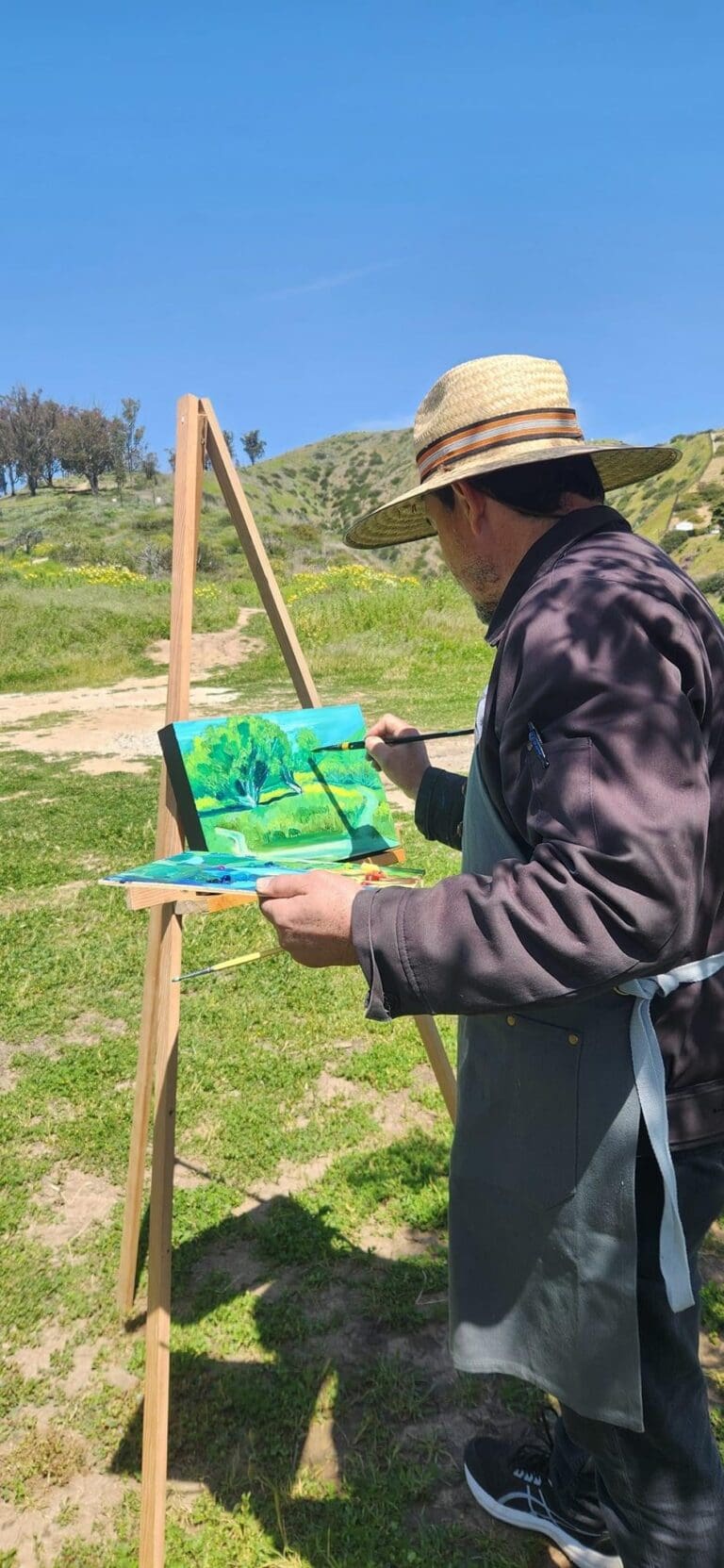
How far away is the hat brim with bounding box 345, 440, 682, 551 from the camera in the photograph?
1.52 metres

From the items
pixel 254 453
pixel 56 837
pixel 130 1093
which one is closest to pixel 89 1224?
pixel 130 1093

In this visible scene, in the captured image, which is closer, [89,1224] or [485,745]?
[485,745]

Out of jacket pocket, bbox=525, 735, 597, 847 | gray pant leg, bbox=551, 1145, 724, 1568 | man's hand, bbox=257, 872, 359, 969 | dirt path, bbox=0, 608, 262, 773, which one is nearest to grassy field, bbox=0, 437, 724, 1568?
gray pant leg, bbox=551, 1145, 724, 1568

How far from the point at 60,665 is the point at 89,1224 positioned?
47.3 ft

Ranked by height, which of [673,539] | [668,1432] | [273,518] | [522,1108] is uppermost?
[273,518]

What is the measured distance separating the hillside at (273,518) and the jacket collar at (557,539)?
1742cm

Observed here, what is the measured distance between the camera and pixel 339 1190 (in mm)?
3342

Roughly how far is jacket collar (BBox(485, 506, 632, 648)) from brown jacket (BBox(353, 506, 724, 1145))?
0.13 ft

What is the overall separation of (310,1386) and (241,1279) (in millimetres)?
486

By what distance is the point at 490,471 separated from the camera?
154cm

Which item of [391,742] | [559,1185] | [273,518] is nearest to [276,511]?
[273,518]

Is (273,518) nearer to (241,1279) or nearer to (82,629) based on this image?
(82,629)

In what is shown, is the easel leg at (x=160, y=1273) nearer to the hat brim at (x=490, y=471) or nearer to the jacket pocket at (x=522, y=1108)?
the jacket pocket at (x=522, y=1108)

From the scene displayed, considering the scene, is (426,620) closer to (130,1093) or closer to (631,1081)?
(130,1093)
